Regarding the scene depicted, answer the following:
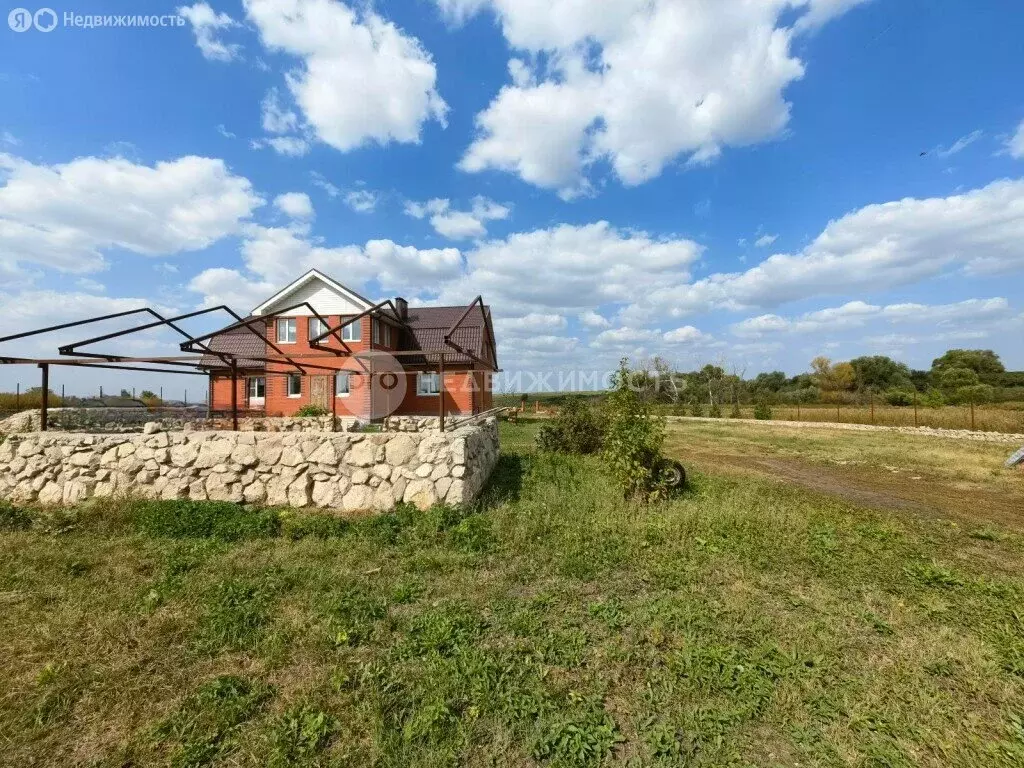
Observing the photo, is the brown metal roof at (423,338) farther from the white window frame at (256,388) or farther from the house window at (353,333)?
the house window at (353,333)

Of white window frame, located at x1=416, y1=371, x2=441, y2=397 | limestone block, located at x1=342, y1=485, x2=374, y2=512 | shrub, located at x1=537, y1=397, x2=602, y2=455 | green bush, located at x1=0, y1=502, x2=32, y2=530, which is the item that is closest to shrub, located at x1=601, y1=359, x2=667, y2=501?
limestone block, located at x1=342, y1=485, x2=374, y2=512

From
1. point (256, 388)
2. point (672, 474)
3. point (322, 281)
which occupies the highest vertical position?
point (322, 281)

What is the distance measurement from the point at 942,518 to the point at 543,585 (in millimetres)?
6434

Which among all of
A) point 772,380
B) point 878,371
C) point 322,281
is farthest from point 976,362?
point 322,281

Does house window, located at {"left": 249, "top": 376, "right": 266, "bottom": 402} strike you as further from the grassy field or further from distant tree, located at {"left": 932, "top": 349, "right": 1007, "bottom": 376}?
distant tree, located at {"left": 932, "top": 349, "right": 1007, "bottom": 376}

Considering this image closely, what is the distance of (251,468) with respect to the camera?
677 cm

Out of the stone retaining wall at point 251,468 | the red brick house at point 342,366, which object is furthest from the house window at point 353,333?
the stone retaining wall at point 251,468

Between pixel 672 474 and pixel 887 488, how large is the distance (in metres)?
4.74

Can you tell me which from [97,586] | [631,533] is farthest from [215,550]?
[631,533]

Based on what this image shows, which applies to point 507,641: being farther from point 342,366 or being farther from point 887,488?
point 342,366

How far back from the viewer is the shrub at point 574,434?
462 inches

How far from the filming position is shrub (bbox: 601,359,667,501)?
7.08 meters

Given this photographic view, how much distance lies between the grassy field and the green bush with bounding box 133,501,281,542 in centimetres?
4

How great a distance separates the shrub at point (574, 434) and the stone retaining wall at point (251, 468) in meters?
4.89
